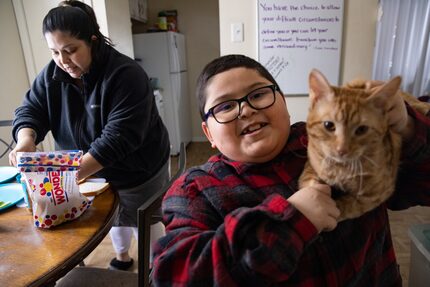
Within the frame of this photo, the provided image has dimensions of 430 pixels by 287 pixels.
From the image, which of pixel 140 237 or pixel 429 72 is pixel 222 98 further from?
pixel 429 72

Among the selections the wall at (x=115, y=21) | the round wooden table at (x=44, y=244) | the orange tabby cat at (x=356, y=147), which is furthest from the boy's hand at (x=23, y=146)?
the wall at (x=115, y=21)

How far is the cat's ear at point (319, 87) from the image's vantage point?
1.89 feet

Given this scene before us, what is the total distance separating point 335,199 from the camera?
57cm

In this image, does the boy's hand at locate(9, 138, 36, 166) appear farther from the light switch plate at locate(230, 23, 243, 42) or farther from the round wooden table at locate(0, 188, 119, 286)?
the light switch plate at locate(230, 23, 243, 42)

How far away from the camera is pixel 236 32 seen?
2197mm

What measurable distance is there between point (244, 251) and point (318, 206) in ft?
0.49

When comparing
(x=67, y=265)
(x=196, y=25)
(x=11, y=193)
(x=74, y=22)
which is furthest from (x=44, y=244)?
(x=196, y=25)

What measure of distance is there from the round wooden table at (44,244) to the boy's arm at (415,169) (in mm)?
845

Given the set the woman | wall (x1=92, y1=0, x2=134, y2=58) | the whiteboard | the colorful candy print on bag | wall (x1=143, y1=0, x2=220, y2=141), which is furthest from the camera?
wall (x1=143, y1=0, x2=220, y2=141)

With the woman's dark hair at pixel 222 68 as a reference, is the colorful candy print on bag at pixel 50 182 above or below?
below

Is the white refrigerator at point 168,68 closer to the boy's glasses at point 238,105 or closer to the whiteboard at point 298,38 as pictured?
the whiteboard at point 298,38

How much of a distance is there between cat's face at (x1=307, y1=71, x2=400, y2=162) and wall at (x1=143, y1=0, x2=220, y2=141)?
12.7 ft

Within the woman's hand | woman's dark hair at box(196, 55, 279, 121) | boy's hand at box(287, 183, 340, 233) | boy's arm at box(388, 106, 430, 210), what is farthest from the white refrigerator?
boy's hand at box(287, 183, 340, 233)

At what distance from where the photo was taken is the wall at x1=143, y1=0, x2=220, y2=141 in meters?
4.17
